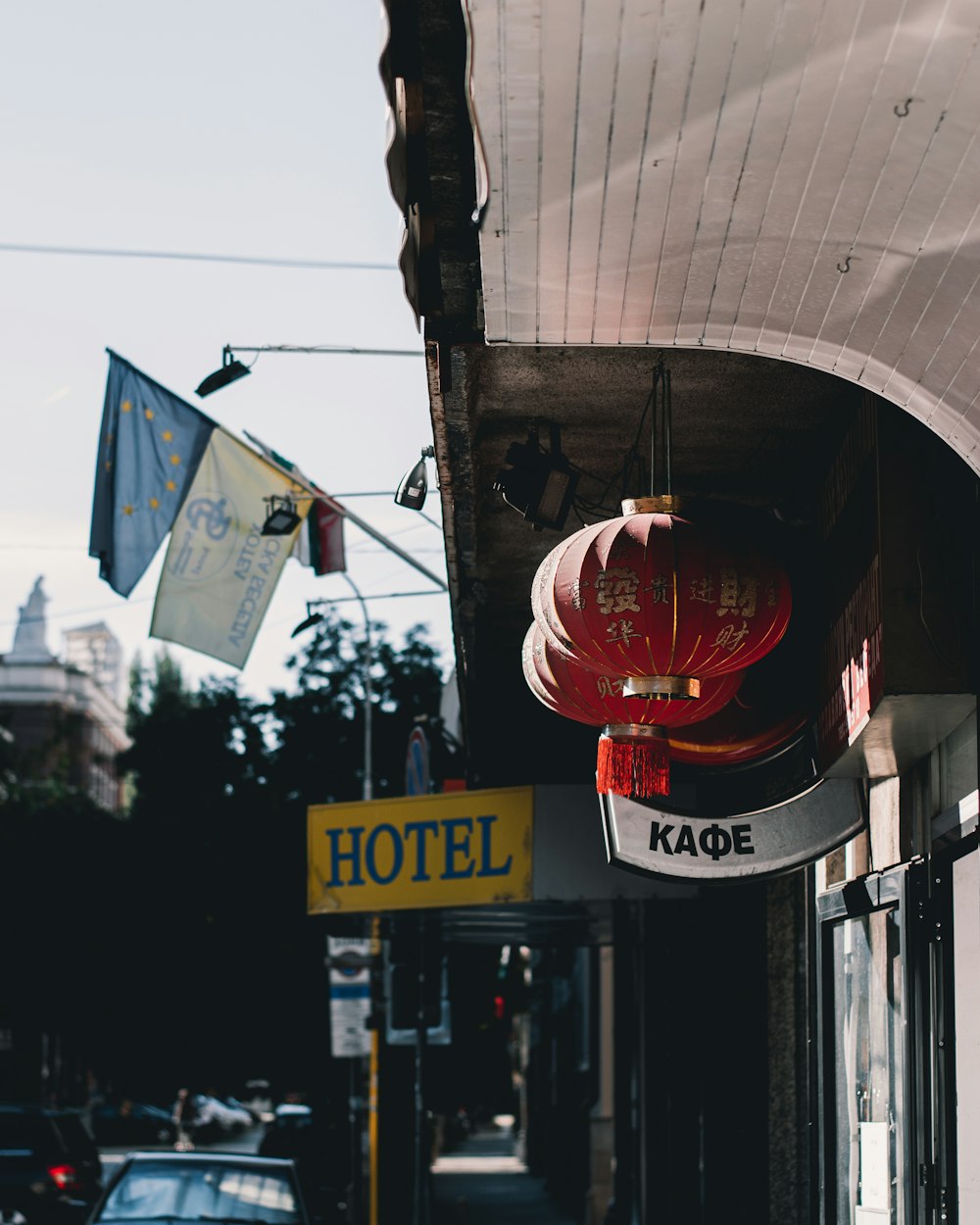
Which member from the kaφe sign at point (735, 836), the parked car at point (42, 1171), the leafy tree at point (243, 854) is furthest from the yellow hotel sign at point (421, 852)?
the leafy tree at point (243, 854)

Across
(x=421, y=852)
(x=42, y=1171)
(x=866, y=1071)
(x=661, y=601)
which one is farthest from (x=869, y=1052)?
(x=42, y=1171)

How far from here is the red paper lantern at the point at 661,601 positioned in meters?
5.36

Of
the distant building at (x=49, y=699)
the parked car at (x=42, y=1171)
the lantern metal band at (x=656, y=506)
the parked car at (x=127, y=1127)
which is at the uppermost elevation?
the distant building at (x=49, y=699)

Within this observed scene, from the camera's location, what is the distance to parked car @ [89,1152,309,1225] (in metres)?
10.7

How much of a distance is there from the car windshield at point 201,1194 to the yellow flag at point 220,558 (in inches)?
186

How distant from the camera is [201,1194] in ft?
35.9

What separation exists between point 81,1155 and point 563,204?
17758 millimetres

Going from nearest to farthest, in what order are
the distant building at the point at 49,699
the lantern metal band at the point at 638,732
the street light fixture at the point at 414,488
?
the lantern metal band at the point at 638,732, the street light fixture at the point at 414,488, the distant building at the point at 49,699

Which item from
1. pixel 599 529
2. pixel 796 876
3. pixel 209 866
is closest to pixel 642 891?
pixel 796 876

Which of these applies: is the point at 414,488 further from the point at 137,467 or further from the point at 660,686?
the point at 660,686

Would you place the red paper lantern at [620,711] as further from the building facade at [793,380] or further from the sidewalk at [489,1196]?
the sidewalk at [489,1196]

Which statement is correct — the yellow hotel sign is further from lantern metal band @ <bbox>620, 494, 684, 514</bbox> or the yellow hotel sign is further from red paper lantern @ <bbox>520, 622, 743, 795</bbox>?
lantern metal band @ <bbox>620, 494, 684, 514</bbox>

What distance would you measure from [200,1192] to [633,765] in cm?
672

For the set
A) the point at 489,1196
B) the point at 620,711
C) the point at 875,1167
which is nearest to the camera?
the point at 620,711
